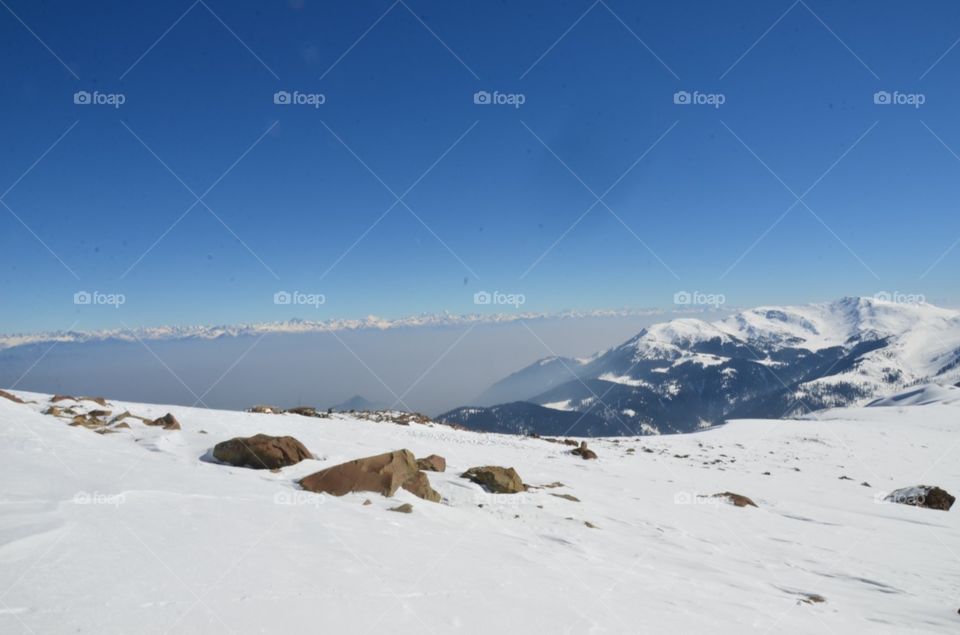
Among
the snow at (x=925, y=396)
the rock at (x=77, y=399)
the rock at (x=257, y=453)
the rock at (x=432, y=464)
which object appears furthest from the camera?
the snow at (x=925, y=396)

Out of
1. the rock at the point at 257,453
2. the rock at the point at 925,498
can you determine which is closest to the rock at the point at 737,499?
the rock at the point at 925,498

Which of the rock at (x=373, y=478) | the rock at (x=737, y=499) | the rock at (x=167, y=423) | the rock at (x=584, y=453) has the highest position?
the rock at (x=167, y=423)

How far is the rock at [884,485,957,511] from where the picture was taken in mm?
20191

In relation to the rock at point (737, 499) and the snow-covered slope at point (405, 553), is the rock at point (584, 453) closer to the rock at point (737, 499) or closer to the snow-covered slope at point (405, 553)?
the snow-covered slope at point (405, 553)

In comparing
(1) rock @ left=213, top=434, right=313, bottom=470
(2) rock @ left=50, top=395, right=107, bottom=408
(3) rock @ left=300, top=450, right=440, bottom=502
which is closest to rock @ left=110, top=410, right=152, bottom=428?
(2) rock @ left=50, top=395, right=107, bottom=408

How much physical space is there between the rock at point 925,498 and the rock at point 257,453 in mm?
26972

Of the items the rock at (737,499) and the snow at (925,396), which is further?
the snow at (925,396)

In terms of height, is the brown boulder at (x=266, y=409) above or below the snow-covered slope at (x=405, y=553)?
above

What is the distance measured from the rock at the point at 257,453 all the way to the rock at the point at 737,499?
15.8 m

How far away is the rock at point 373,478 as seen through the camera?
10672 millimetres

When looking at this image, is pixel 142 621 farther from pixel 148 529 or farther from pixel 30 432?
pixel 30 432

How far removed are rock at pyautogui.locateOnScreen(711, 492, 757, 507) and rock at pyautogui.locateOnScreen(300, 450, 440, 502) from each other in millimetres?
12234

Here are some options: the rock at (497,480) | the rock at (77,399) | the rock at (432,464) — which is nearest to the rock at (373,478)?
the rock at (497,480)

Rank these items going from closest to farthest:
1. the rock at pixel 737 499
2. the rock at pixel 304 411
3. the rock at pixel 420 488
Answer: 1. the rock at pixel 420 488
2. the rock at pixel 737 499
3. the rock at pixel 304 411
